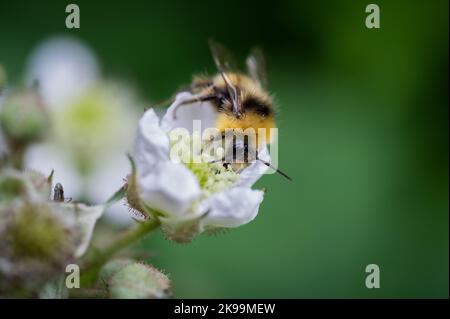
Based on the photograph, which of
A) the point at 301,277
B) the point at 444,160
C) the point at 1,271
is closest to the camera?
the point at 1,271

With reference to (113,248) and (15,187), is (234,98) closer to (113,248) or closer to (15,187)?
(113,248)

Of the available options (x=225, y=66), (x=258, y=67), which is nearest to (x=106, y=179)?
(x=258, y=67)

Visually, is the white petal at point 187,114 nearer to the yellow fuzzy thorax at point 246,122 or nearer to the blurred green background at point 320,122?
the yellow fuzzy thorax at point 246,122
